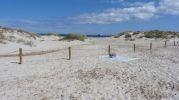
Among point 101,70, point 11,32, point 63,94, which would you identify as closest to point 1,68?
point 101,70

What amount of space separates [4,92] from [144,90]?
5031mm

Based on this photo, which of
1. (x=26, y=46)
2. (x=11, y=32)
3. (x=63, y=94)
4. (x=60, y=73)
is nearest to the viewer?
(x=63, y=94)

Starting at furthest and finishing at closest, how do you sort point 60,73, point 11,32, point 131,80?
1. point 11,32
2. point 60,73
3. point 131,80

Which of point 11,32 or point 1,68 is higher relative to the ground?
point 11,32

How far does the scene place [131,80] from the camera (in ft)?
39.6

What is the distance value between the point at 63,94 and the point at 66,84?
1.50 m

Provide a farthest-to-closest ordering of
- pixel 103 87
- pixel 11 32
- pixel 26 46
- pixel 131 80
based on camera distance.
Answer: pixel 11 32 → pixel 26 46 → pixel 131 80 → pixel 103 87

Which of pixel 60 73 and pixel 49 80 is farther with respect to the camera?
pixel 60 73

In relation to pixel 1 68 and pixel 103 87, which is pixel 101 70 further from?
pixel 1 68

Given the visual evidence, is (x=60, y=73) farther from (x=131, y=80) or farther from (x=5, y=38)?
(x=5, y=38)

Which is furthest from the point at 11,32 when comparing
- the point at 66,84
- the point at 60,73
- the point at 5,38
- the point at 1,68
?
the point at 66,84

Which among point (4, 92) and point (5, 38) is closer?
point (4, 92)

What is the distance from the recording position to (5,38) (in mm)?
32531

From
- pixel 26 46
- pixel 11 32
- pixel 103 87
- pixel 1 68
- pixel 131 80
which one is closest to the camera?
pixel 103 87
